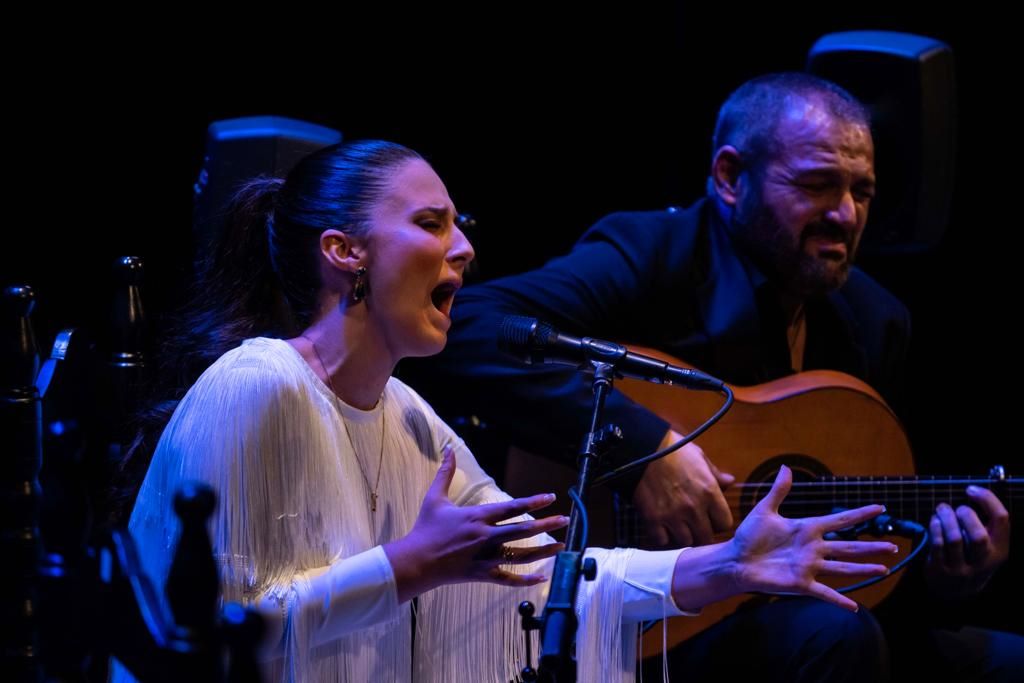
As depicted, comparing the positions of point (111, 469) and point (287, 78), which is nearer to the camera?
point (111, 469)

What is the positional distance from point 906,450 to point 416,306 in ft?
5.83

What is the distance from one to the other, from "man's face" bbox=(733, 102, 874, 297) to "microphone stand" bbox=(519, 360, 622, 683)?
63.8 inches

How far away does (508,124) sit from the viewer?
466cm

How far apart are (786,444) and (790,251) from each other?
24.8 inches

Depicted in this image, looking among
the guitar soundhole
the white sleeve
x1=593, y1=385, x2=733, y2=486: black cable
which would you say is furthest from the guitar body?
the white sleeve

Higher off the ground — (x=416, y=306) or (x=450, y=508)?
(x=416, y=306)

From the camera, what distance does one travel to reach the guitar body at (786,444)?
132 inches

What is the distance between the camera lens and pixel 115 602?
146 cm

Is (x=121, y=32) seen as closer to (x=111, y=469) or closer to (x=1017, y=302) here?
(x=111, y=469)

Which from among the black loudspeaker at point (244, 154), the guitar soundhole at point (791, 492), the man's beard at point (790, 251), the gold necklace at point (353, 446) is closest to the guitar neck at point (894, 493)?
the guitar soundhole at point (791, 492)

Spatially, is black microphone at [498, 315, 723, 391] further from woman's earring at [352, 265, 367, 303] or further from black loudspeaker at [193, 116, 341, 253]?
black loudspeaker at [193, 116, 341, 253]

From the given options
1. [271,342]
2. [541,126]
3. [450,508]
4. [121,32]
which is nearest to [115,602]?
[450,508]

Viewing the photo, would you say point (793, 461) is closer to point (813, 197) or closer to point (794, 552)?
point (813, 197)

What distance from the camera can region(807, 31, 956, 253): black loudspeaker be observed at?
3.96 metres
